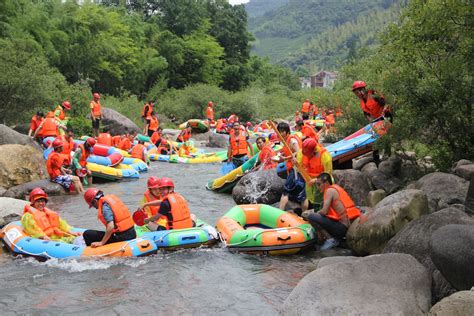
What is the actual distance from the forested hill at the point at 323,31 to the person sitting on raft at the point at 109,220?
132 metres

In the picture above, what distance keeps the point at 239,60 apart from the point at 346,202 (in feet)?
143

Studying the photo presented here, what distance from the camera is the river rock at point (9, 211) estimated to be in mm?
9492

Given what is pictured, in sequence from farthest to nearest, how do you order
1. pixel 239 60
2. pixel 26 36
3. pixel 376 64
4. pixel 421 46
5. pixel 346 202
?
pixel 239 60 → pixel 26 36 → pixel 376 64 → pixel 421 46 → pixel 346 202

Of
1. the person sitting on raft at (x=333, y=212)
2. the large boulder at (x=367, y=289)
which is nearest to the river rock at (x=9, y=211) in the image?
the person sitting on raft at (x=333, y=212)

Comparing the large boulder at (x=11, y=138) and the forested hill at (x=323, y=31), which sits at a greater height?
the large boulder at (x=11, y=138)

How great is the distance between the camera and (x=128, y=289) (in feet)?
22.1

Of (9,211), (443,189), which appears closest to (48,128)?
(9,211)

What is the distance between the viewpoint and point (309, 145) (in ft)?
28.8

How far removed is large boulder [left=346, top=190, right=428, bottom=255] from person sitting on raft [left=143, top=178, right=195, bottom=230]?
2.46m

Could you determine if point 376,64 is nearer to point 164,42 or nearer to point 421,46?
point 421,46

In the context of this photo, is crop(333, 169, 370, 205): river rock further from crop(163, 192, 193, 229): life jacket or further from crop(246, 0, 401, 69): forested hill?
crop(246, 0, 401, 69): forested hill

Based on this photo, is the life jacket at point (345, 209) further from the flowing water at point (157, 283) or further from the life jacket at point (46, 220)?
the life jacket at point (46, 220)

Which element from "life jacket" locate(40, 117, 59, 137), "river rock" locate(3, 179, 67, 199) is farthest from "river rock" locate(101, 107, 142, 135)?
"river rock" locate(3, 179, 67, 199)

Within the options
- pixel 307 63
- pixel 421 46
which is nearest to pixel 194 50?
pixel 421 46
